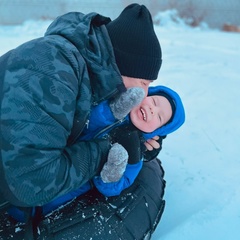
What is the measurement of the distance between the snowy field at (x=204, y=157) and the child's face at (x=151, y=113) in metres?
0.41

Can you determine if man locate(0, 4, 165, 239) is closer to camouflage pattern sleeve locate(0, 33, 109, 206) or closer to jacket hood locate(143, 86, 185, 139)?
camouflage pattern sleeve locate(0, 33, 109, 206)

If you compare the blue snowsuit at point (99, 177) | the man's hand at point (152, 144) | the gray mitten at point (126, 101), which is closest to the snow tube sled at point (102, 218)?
the blue snowsuit at point (99, 177)

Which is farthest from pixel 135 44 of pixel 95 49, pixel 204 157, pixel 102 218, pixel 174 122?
pixel 204 157

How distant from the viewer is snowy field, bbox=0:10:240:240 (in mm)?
1505

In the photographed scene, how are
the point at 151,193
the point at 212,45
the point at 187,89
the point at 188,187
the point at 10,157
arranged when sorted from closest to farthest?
the point at 10,157 < the point at 151,193 < the point at 188,187 < the point at 187,89 < the point at 212,45

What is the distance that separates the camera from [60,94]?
3.39 feet

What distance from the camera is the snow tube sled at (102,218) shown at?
1.19 metres

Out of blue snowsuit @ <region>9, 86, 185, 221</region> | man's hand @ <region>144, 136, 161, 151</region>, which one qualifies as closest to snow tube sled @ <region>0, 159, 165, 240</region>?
blue snowsuit @ <region>9, 86, 185, 221</region>

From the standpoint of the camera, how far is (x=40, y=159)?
1002mm

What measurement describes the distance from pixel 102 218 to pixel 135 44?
596 millimetres

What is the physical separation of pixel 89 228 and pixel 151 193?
0.32 metres

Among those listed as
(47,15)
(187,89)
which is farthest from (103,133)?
(47,15)

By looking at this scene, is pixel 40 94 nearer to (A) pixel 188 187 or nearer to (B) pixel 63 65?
(B) pixel 63 65

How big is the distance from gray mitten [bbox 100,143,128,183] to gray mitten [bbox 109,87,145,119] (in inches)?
4.4
